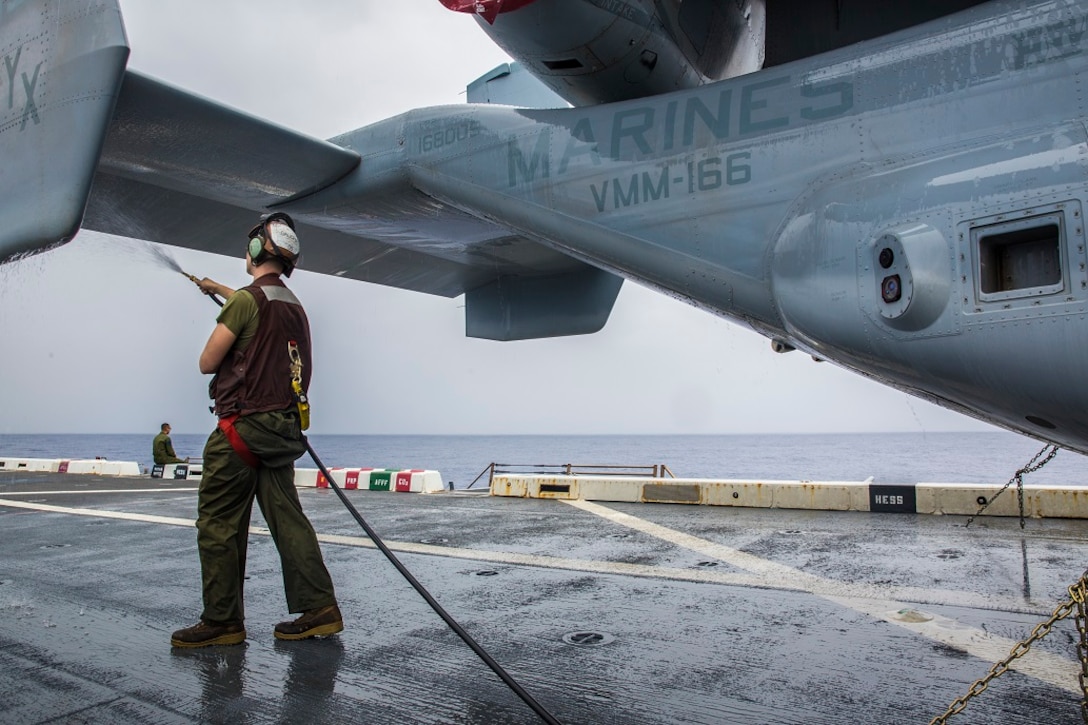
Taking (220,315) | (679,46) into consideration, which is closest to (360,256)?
(220,315)

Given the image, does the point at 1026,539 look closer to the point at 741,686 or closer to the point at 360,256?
the point at 741,686

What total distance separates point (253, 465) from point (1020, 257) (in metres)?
3.55

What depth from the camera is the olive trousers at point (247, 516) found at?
3.51m

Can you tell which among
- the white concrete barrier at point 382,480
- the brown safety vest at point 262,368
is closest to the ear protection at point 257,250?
the brown safety vest at point 262,368

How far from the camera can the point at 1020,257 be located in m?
2.63

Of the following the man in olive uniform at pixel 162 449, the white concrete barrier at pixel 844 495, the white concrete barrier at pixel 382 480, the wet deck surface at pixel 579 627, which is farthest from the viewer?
the man in olive uniform at pixel 162 449

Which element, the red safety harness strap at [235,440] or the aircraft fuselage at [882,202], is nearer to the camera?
the aircraft fuselage at [882,202]

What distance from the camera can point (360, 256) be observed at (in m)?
5.50

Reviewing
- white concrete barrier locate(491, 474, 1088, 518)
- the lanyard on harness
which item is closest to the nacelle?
the lanyard on harness

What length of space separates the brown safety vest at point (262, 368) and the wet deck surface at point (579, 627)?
1.24 metres

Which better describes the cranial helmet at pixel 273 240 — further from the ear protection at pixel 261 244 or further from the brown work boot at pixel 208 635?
the brown work boot at pixel 208 635

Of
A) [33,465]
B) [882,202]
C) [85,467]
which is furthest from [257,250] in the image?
[33,465]

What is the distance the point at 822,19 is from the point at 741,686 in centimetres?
362

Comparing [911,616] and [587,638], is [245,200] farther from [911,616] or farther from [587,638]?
[911,616]
